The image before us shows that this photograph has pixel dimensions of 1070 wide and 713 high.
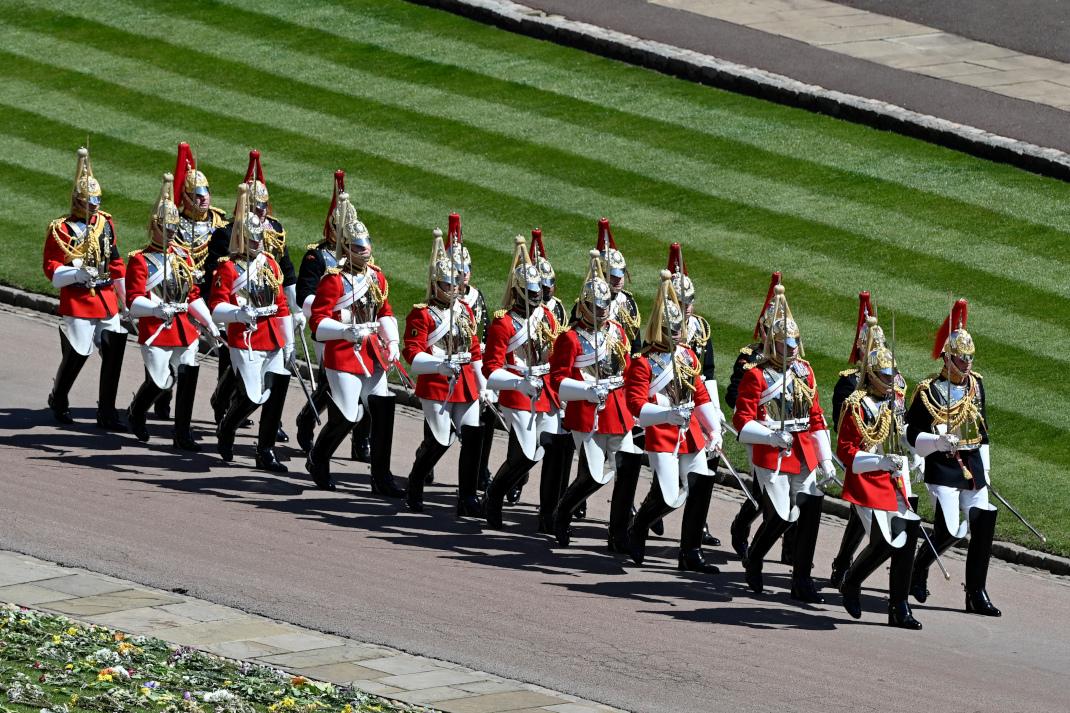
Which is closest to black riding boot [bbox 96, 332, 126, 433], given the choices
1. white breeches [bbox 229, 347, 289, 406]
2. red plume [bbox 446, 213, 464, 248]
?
white breeches [bbox 229, 347, 289, 406]

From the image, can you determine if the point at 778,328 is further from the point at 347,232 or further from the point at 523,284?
the point at 347,232

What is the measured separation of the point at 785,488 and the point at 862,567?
0.84 meters

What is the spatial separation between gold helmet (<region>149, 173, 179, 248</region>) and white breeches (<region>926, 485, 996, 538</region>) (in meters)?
6.26

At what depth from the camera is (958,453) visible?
561 inches

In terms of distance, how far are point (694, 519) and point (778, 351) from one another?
1.30m

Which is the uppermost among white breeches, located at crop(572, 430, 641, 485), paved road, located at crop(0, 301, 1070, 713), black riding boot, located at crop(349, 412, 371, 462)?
white breeches, located at crop(572, 430, 641, 485)

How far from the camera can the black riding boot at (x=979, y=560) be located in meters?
14.2

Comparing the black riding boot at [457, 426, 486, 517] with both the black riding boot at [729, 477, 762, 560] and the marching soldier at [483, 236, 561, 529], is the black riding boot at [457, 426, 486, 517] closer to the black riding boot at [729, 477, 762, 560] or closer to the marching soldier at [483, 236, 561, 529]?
the marching soldier at [483, 236, 561, 529]

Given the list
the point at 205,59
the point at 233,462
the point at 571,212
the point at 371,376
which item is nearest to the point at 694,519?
the point at 371,376

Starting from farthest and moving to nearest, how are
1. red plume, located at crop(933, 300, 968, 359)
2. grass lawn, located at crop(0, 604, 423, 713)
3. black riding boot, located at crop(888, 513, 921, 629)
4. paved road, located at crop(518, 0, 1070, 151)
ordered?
paved road, located at crop(518, 0, 1070, 151), red plume, located at crop(933, 300, 968, 359), black riding boot, located at crop(888, 513, 921, 629), grass lawn, located at crop(0, 604, 423, 713)

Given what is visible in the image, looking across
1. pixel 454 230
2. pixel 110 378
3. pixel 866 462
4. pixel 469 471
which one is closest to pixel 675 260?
pixel 454 230

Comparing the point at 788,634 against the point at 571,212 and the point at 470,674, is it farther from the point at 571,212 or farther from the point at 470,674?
the point at 571,212

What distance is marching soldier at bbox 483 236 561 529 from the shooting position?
1536 cm

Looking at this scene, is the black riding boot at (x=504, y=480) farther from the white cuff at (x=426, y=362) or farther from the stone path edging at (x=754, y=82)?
the stone path edging at (x=754, y=82)
